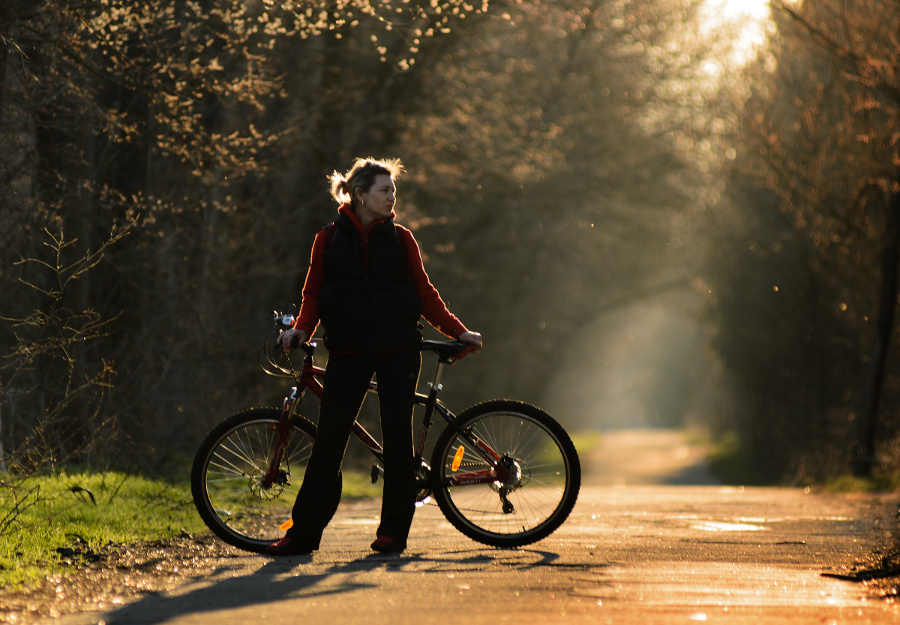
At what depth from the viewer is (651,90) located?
1001 inches

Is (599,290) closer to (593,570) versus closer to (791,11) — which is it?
(791,11)

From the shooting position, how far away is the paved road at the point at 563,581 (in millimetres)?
4609

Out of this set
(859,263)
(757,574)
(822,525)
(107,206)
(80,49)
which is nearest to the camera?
(757,574)

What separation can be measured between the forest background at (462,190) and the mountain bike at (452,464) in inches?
45.2

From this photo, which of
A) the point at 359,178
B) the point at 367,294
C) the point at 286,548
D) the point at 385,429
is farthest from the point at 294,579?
the point at 359,178

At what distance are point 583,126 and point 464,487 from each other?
1883 centimetres

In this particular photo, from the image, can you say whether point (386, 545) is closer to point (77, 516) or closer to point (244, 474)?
point (244, 474)

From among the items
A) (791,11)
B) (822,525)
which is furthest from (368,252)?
(791,11)

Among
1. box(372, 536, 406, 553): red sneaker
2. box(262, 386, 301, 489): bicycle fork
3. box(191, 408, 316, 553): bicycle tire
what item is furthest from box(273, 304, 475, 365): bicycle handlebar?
box(372, 536, 406, 553): red sneaker

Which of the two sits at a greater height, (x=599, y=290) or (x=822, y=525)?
(x=599, y=290)

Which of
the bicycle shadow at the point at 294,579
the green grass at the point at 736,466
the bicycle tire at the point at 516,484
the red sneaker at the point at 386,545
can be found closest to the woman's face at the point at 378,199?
the bicycle tire at the point at 516,484

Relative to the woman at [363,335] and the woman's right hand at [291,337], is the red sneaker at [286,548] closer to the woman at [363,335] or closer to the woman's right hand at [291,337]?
the woman at [363,335]

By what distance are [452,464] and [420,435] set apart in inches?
9.6

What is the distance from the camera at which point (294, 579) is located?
18.0 ft
